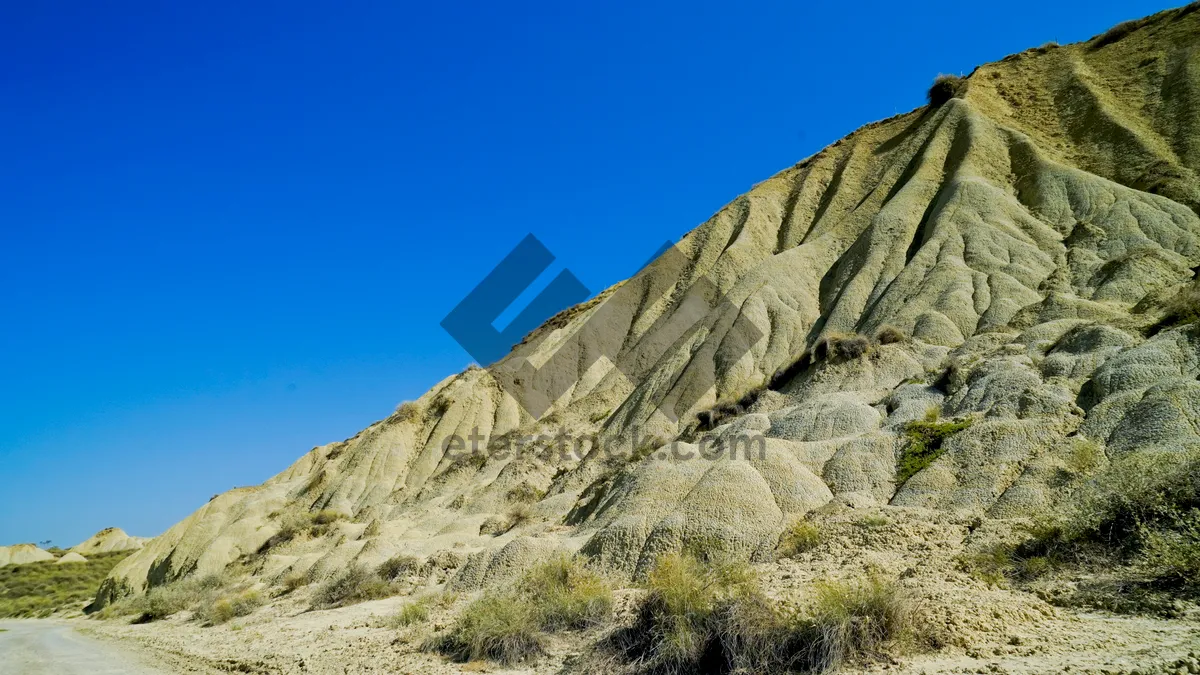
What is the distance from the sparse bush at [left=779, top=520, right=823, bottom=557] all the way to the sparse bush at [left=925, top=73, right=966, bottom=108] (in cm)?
4287

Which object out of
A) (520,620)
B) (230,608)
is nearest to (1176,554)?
(520,620)

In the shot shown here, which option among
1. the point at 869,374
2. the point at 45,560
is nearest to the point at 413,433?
the point at 869,374

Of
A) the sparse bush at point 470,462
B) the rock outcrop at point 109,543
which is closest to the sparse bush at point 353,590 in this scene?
the sparse bush at point 470,462

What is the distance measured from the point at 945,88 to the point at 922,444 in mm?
40178

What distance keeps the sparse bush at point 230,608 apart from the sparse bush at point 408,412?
23743 mm

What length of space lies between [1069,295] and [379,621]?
24533mm

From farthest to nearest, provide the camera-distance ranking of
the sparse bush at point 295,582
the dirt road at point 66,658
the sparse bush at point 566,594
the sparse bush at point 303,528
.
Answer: the sparse bush at point 303,528 → the sparse bush at point 295,582 → the dirt road at point 66,658 → the sparse bush at point 566,594

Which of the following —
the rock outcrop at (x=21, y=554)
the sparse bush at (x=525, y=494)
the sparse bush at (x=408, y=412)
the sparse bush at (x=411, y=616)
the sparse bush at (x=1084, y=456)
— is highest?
the sparse bush at (x=408, y=412)

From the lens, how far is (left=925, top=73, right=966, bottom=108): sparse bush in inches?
1849

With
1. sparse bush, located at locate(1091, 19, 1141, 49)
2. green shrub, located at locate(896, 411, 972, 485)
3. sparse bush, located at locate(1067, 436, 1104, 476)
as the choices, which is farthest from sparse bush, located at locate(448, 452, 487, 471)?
sparse bush, located at locate(1091, 19, 1141, 49)

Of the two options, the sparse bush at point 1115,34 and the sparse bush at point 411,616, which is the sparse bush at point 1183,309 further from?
the sparse bush at point 1115,34

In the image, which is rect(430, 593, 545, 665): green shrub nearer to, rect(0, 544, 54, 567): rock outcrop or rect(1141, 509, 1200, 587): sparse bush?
rect(1141, 509, 1200, 587): sparse bush

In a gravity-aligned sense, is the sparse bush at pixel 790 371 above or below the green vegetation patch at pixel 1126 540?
above

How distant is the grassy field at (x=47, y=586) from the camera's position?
4331 centimetres
